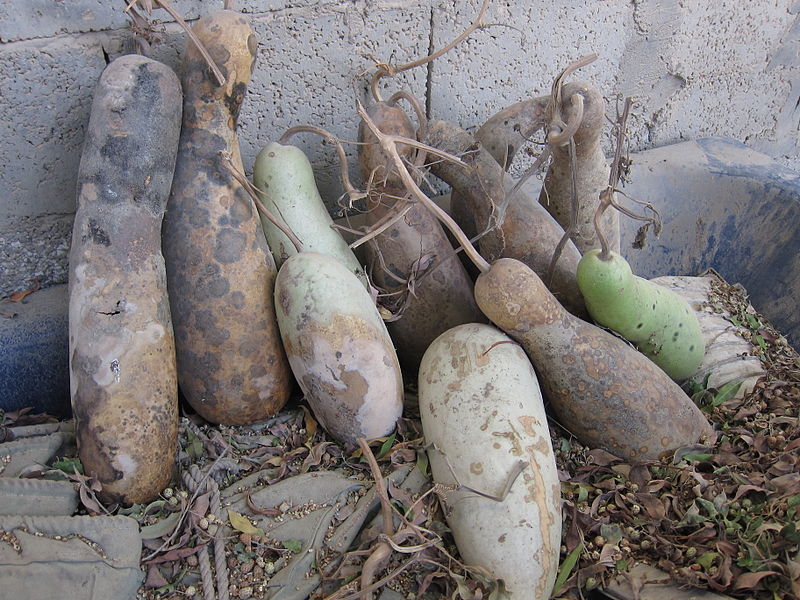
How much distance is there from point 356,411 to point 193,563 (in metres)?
0.46

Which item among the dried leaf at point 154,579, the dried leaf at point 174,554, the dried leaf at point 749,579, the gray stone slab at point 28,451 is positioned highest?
the dried leaf at point 749,579

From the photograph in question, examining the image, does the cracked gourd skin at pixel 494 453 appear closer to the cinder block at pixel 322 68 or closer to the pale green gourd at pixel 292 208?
the pale green gourd at pixel 292 208

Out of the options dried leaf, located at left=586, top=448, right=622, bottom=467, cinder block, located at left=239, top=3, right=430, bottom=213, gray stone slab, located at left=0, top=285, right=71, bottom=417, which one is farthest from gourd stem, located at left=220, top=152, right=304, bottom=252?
dried leaf, located at left=586, top=448, right=622, bottom=467

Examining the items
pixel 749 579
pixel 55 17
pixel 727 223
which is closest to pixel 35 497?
pixel 55 17

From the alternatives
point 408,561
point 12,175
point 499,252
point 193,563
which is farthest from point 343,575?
point 12,175

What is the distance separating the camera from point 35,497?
1324mm

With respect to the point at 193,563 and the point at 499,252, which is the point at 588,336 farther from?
the point at 193,563

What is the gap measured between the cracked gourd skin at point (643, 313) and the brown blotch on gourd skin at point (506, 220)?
0.41 ft

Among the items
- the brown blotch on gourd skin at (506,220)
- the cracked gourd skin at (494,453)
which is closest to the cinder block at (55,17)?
the brown blotch on gourd skin at (506,220)

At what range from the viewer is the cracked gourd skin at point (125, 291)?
4.57ft

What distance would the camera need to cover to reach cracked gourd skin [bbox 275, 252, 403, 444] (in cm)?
149

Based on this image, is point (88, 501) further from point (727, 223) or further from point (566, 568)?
point (727, 223)

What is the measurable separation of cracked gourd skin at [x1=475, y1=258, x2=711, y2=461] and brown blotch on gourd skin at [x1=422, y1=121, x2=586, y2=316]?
212mm

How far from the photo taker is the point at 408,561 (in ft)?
4.23
